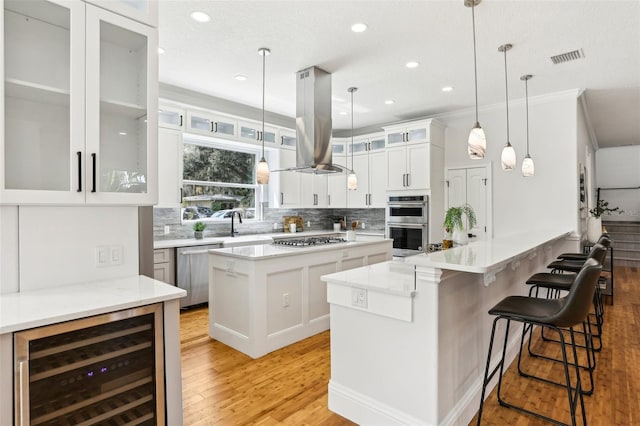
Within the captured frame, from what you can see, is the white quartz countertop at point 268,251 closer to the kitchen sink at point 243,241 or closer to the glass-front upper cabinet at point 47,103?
the kitchen sink at point 243,241

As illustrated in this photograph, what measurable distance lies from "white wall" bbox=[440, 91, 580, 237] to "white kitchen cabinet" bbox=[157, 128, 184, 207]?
14.4ft

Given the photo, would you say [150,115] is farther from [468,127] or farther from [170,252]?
[468,127]

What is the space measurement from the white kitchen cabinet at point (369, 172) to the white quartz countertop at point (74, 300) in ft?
16.1

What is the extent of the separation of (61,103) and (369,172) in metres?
5.25

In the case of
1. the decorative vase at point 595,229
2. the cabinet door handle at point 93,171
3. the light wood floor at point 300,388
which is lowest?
the light wood floor at point 300,388

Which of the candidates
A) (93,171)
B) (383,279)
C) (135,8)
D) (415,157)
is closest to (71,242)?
(93,171)

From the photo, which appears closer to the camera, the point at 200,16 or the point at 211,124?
the point at 200,16

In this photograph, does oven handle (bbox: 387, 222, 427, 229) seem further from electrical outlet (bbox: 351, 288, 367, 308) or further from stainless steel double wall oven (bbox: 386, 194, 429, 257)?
electrical outlet (bbox: 351, 288, 367, 308)

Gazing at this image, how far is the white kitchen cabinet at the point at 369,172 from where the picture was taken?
20.6 ft

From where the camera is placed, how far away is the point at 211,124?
491 cm

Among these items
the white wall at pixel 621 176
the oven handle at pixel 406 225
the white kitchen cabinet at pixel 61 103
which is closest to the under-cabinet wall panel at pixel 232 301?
the white kitchen cabinet at pixel 61 103

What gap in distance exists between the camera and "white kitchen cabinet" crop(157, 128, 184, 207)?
14.3 feet

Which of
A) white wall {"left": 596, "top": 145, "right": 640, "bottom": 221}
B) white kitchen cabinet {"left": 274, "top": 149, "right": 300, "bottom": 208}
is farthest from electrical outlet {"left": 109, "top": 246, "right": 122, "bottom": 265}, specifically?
white wall {"left": 596, "top": 145, "right": 640, "bottom": 221}

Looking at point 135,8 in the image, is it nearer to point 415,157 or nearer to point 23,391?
point 23,391
